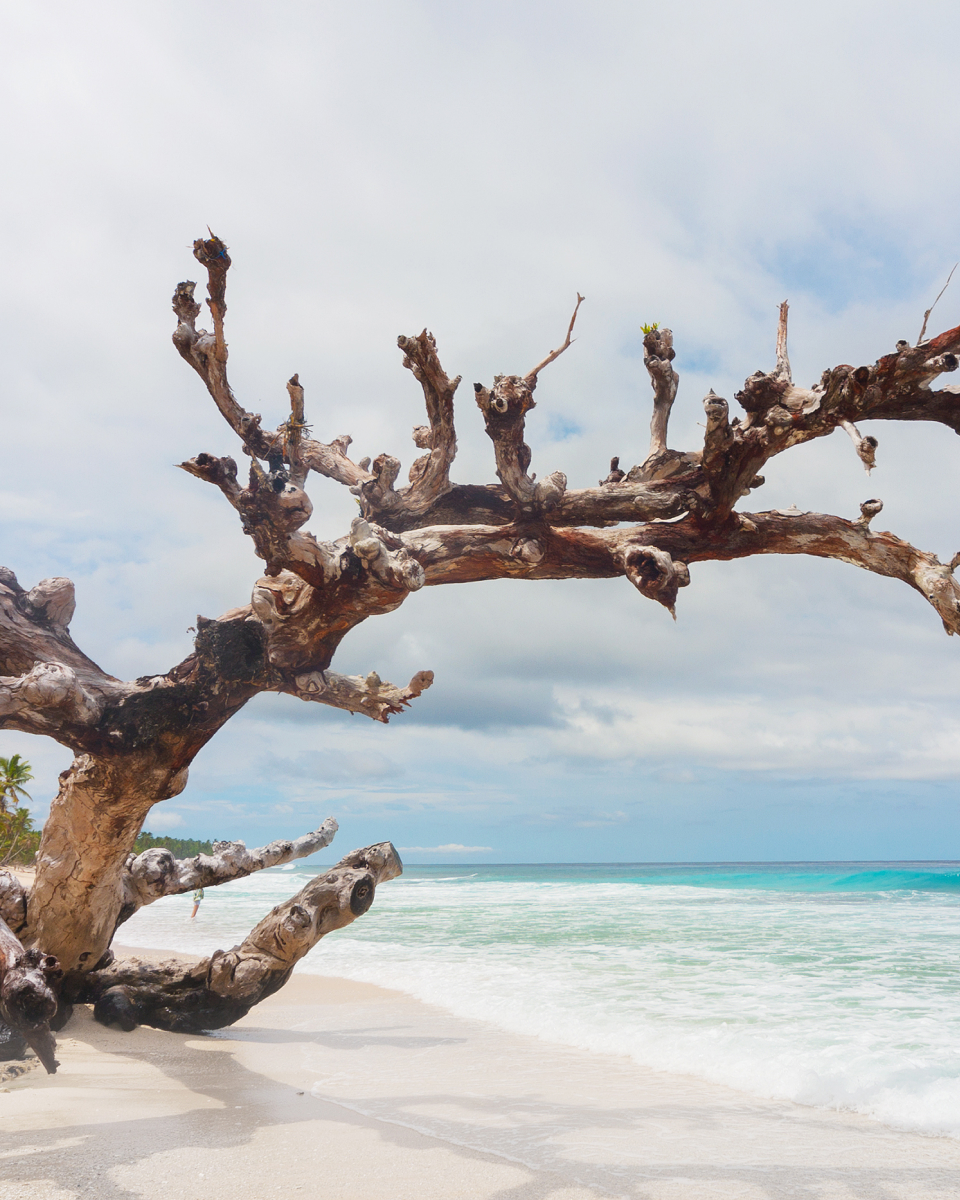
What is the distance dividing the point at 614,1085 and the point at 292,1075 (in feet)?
7.19

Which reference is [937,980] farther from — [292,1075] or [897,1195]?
[292,1075]

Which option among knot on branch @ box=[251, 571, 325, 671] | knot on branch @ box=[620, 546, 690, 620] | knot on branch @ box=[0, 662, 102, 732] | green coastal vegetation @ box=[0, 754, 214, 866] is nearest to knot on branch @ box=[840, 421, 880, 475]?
knot on branch @ box=[620, 546, 690, 620]

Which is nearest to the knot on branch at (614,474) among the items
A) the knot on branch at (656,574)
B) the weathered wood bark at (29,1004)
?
the knot on branch at (656,574)

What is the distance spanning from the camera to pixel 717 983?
29.3 feet

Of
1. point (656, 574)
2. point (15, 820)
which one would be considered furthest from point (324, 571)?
point (15, 820)

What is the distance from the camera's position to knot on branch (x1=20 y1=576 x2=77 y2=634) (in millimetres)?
4867

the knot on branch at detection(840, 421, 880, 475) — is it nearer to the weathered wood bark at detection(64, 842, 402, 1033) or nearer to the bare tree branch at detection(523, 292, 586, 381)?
the bare tree branch at detection(523, 292, 586, 381)

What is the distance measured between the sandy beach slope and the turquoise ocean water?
465mm

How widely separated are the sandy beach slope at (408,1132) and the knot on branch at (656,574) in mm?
2747

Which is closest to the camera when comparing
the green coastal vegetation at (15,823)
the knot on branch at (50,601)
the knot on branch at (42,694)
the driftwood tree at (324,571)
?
the knot on branch at (42,694)

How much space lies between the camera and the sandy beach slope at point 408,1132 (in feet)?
10.7

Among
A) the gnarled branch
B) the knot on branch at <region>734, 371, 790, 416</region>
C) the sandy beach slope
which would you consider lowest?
the sandy beach slope

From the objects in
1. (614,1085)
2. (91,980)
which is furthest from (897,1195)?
(91,980)

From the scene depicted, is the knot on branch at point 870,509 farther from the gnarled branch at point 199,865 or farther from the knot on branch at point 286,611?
the gnarled branch at point 199,865
